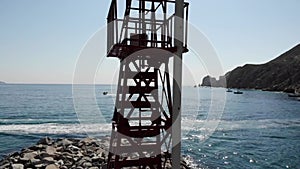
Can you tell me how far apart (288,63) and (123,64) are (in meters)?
167

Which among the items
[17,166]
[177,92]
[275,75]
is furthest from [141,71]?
[275,75]

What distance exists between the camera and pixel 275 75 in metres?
160

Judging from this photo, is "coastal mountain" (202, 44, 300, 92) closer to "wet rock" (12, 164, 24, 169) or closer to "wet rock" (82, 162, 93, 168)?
"wet rock" (82, 162, 93, 168)

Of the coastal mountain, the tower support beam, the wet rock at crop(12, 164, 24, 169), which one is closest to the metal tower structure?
the tower support beam

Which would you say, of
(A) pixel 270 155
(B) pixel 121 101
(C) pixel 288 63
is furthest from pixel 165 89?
(C) pixel 288 63

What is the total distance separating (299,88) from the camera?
11638 centimetres

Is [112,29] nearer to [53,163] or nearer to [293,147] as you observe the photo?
[53,163]

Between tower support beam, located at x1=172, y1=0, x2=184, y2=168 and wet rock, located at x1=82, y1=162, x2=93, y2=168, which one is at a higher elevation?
tower support beam, located at x1=172, y1=0, x2=184, y2=168

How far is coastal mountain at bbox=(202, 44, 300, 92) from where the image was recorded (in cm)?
13950

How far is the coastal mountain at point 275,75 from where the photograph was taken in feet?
458

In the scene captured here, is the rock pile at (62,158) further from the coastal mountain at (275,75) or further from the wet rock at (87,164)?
the coastal mountain at (275,75)

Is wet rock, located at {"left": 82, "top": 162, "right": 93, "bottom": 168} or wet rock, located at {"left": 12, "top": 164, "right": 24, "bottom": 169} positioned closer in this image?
wet rock, located at {"left": 12, "top": 164, "right": 24, "bottom": 169}

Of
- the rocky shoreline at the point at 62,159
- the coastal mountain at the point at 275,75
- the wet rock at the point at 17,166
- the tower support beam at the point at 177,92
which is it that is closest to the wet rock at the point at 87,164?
the rocky shoreline at the point at 62,159

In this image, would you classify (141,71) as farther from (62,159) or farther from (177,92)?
(62,159)
